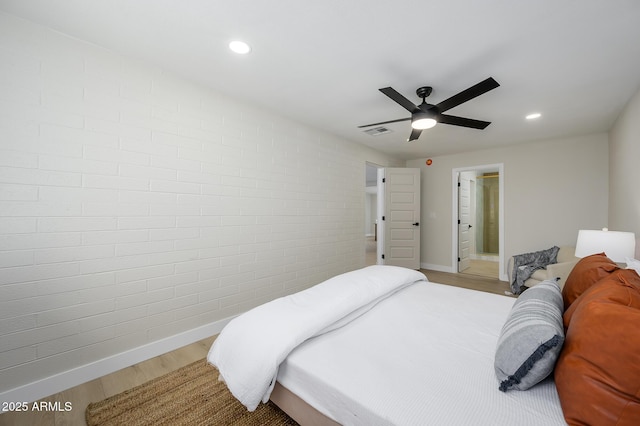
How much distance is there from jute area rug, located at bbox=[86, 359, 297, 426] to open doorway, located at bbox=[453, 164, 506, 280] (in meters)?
4.90


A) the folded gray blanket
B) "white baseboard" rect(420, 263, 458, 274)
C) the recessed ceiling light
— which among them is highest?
the recessed ceiling light

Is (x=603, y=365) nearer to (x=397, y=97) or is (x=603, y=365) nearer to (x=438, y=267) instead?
(x=397, y=97)

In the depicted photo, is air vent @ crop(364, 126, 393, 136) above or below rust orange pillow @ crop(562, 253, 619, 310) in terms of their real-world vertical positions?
above

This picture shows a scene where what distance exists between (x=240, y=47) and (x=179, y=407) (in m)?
2.51

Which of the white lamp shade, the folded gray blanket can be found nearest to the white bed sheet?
the white lamp shade

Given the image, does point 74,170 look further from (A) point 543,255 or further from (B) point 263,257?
(A) point 543,255

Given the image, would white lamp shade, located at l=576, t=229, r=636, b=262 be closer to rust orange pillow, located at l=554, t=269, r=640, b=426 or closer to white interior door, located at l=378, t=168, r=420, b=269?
rust orange pillow, located at l=554, t=269, r=640, b=426

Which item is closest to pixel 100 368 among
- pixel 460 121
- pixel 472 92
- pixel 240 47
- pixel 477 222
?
pixel 240 47

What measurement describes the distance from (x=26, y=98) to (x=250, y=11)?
61.6 inches

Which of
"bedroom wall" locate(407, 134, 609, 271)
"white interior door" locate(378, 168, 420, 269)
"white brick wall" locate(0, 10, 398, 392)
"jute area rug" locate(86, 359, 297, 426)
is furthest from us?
"white interior door" locate(378, 168, 420, 269)

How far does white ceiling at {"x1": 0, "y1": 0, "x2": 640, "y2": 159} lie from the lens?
1.57m

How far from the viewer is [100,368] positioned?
193 centimetres

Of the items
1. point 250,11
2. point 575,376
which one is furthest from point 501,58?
point 575,376

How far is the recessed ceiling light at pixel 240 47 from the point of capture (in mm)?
1895
